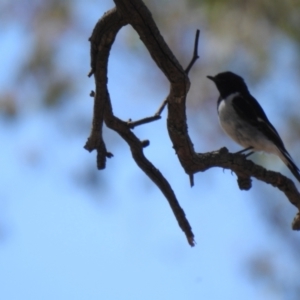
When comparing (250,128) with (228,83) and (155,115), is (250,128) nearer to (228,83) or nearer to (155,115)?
(228,83)

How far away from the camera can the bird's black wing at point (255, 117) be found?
20.9 ft

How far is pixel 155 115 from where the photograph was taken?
155 inches

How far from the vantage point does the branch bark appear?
3.22 metres

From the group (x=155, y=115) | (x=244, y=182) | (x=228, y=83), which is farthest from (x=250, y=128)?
(x=155, y=115)

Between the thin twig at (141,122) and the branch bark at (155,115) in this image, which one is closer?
the branch bark at (155,115)

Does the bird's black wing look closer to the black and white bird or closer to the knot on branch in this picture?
the black and white bird

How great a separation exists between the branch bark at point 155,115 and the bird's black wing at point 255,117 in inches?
89.2

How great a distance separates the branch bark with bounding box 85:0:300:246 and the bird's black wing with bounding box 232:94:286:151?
2266 mm

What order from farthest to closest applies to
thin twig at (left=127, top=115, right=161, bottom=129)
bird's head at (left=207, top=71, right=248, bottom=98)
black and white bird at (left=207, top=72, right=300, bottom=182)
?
1. bird's head at (left=207, top=71, right=248, bottom=98)
2. black and white bird at (left=207, top=72, right=300, bottom=182)
3. thin twig at (left=127, top=115, right=161, bottom=129)

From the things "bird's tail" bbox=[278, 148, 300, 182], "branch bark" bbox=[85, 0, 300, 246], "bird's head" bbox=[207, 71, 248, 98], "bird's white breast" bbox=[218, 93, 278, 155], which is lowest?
"branch bark" bbox=[85, 0, 300, 246]

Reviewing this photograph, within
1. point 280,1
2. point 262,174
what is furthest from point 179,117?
point 280,1

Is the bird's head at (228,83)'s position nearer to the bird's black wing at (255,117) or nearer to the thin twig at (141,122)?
the bird's black wing at (255,117)

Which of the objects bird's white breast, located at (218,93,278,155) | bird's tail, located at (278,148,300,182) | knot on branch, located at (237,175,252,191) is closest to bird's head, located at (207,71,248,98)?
bird's white breast, located at (218,93,278,155)

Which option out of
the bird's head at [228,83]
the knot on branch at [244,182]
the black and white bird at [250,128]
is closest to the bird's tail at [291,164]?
the black and white bird at [250,128]
